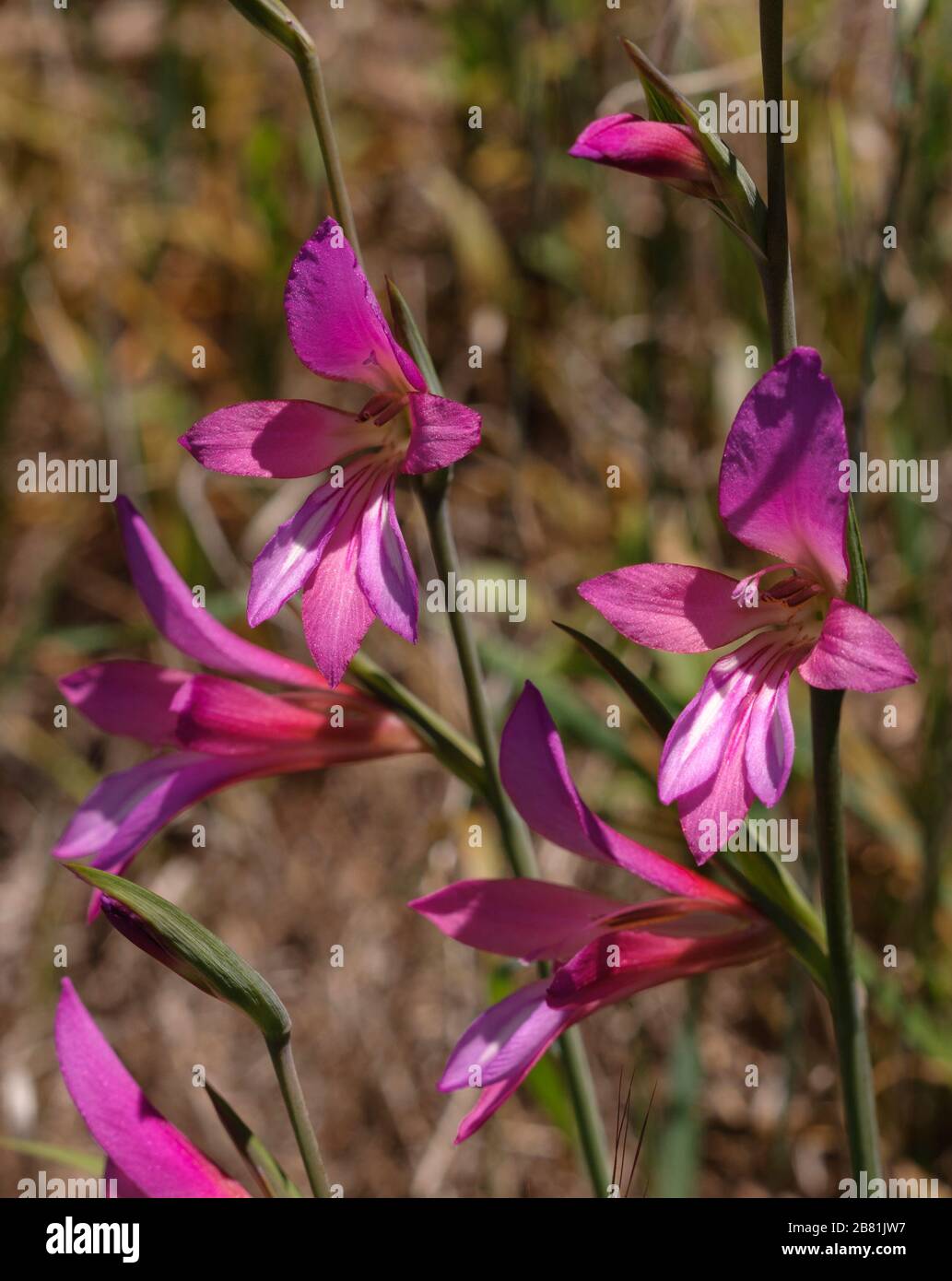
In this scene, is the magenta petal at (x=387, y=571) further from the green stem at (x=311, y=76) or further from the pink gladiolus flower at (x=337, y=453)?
the green stem at (x=311, y=76)

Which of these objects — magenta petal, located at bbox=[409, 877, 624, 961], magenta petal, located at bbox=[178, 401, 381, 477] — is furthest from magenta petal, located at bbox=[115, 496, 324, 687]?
magenta petal, located at bbox=[409, 877, 624, 961]

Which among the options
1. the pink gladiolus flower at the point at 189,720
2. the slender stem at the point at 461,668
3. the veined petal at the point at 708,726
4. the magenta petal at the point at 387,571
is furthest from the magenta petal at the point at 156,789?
the veined petal at the point at 708,726

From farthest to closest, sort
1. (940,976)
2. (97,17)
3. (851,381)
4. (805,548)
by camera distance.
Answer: (97,17)
(851,381)
(940,976)
(805,548)

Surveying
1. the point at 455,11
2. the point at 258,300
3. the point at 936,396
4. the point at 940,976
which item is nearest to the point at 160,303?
the point at 258,300

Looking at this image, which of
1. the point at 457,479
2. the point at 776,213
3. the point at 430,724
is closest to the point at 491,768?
the point at 430,724

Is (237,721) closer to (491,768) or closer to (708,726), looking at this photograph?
(491,768)

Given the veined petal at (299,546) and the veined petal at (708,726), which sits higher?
the veined petal at (299,546)
